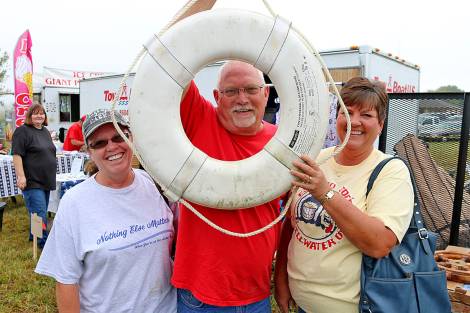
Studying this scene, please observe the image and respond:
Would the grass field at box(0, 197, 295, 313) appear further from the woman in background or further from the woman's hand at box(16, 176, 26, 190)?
the woman's hand at box(16, 176, 26, 190)

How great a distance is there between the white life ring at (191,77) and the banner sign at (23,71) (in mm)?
8225

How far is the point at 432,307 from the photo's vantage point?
1.27 m

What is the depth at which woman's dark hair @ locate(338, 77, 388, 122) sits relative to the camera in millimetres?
1273

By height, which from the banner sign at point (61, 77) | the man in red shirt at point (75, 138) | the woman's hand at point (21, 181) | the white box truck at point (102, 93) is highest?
the banner sign at point (61, 77)

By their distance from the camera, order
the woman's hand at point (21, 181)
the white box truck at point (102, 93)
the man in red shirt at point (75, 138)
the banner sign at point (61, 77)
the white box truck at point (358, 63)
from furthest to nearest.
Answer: the banner sign at point (61, 77) → the white box truck at point (102, 93) → the man in red shirt at point (75, 138) → the white box truck at point (358, 63) → the woman's hand at point (21, 181)

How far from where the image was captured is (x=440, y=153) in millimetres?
2926

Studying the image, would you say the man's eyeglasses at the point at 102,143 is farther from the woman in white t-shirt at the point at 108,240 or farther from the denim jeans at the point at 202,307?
A: the denim jeans at the point at 202,307

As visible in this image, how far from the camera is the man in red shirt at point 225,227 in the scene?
1.38 metres

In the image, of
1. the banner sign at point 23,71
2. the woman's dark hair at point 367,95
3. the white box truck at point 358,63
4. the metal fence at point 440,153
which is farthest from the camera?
the banner sign at point 23,71

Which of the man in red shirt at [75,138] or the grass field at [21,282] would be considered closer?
the grass field at [21,282]

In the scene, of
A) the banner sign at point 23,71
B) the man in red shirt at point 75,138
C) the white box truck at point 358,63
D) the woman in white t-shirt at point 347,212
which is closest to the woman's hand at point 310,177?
the woman in white t-shirt at point 347,212

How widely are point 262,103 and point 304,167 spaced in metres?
0.37

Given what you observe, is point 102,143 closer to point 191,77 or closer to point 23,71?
point 191,77

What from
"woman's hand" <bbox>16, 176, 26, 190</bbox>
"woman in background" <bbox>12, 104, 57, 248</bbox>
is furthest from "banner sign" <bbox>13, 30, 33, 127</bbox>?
"woman's hand" <bbox>16, 176, 26, 190</bbox>
